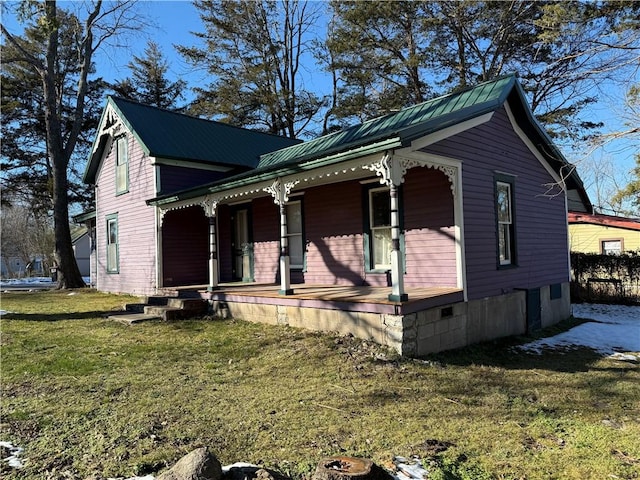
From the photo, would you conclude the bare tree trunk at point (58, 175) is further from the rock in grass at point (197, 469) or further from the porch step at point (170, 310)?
the rock in grass at point (197, 469)

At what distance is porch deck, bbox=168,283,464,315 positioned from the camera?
655cm

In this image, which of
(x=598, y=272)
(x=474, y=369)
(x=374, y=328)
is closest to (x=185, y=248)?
(x=374, y=328)

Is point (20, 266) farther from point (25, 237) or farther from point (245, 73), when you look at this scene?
point (245, 73)

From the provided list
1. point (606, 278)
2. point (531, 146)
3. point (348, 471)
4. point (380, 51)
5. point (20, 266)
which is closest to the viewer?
point (348, 471)

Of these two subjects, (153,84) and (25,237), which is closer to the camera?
(153,84)

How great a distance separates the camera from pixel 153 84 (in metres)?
28.6

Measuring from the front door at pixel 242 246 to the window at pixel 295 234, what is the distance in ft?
5.02

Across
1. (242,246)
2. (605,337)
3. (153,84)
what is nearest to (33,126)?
(153,84)

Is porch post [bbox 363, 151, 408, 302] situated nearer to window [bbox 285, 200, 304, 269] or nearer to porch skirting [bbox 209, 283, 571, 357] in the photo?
porch skirting [bbox 209, 283, 571, 357]

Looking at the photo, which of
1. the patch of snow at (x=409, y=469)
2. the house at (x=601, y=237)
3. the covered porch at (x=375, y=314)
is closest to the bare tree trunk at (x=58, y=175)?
the covered porch at (x=375, y=314)

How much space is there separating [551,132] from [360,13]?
362 inches

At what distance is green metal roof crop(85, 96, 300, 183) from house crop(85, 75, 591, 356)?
6 centimetres

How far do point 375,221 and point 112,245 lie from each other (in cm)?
994

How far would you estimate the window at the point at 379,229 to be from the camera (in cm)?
910
